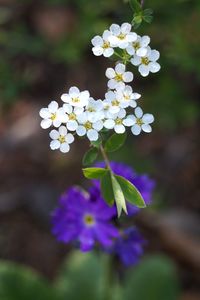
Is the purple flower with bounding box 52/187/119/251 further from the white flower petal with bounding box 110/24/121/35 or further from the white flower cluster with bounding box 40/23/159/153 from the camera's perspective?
the white flower petal with bounding box 110/24/121/35

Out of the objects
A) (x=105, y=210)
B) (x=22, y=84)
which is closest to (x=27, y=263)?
(x=22, y=84)

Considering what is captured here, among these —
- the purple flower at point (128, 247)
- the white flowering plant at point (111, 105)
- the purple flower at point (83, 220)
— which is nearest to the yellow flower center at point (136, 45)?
the white flowering plant at point (111, 105)

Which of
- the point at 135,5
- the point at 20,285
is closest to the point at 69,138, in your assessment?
the point at 135,5

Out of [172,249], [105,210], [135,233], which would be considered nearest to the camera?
[105,210]

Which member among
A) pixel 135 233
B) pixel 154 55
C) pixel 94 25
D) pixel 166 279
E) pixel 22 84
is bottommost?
pixel 166 279

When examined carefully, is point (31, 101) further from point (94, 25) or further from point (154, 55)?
point (154, 55)

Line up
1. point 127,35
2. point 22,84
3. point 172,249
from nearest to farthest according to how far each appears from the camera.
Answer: point 127,35 → point 22,84 → point 172,249

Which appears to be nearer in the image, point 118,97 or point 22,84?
point 118,97
